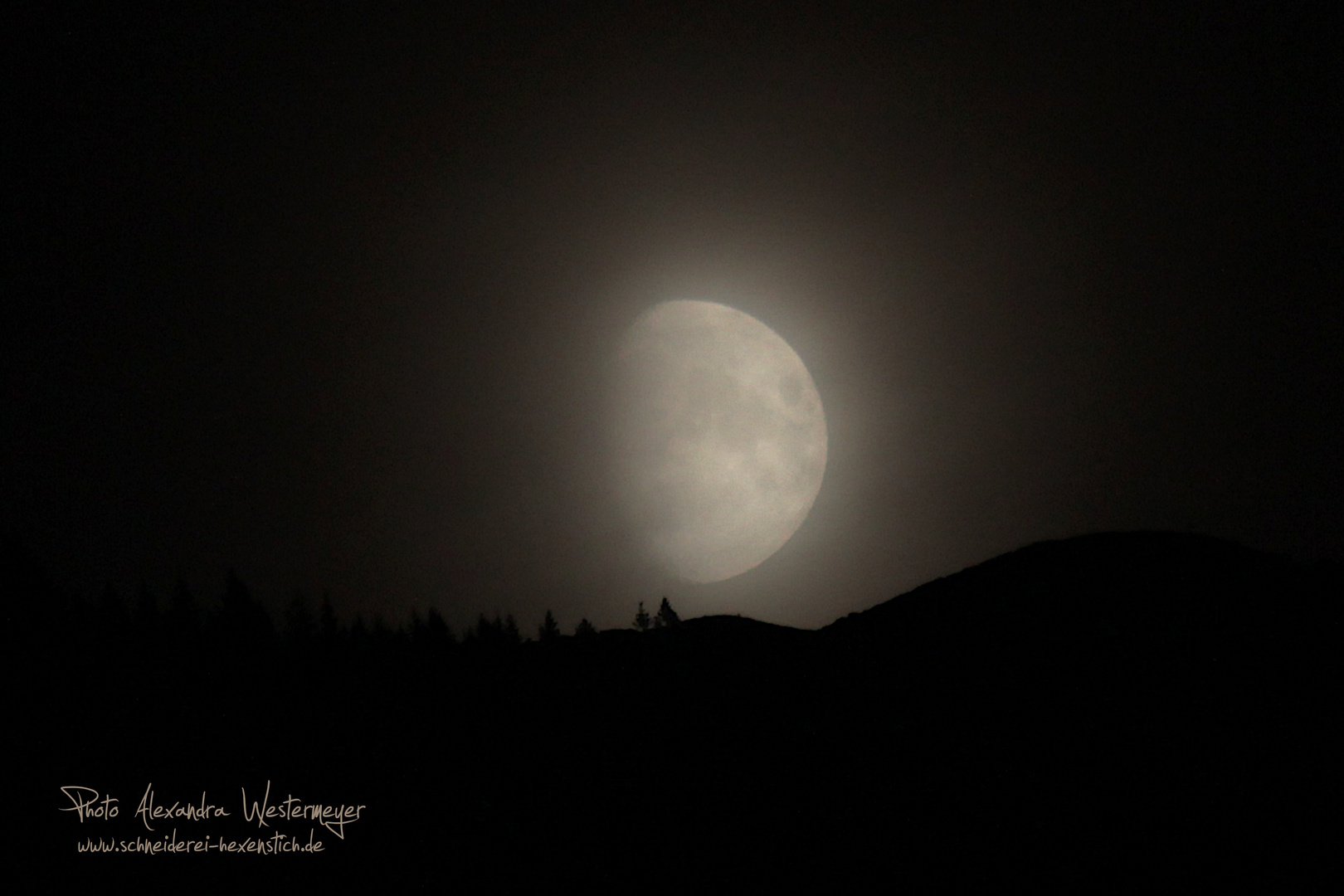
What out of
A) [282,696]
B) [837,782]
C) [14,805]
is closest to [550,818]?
[837,782]

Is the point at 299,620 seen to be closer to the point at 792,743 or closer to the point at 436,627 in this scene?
the point at 436,627

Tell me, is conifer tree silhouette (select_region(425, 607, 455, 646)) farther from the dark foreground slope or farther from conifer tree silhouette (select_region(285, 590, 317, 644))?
the dark foreground slope

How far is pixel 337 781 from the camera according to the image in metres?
23.9

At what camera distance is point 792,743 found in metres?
25.4

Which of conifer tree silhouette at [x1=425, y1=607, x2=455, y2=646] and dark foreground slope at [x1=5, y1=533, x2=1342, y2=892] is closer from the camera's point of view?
dark foreground slope at [x1=5, y1=533, x2=1342, y2=892]

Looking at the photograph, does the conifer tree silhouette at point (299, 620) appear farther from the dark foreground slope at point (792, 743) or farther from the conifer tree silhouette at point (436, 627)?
the dark foreground slope at point (792, 743)

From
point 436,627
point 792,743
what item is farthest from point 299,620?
point 792,743

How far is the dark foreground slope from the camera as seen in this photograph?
768 inches

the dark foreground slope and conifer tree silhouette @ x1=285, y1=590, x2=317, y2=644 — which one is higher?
conifer tree silhouette @ x1=285, y1=590, x2=317, y2=644

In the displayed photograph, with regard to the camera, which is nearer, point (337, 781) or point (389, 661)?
point (337, 781)

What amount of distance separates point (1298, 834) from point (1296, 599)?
14.2 metres

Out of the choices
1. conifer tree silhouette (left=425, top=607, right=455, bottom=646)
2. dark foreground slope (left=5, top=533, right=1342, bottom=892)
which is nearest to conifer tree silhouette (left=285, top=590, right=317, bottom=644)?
conifer tree silhouette (left=425, top=607, right=455, bottom=646)

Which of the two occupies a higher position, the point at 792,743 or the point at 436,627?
the point at 436,627

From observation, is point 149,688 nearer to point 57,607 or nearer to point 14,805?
→ point 14,805
